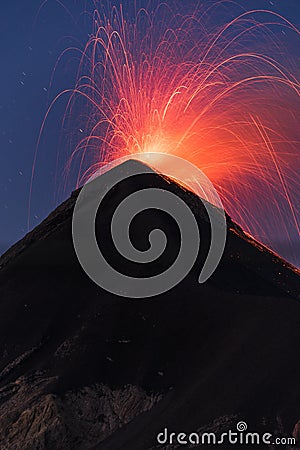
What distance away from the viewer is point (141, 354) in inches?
1409

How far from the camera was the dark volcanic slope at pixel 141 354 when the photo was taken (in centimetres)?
2953

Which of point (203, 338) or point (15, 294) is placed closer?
point (203, 338)

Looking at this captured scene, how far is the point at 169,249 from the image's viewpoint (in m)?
45.5

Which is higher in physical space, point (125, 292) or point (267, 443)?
point (125, 292)

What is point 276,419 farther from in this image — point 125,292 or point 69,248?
point 69,248

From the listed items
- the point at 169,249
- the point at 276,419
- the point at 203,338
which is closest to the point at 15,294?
the point at 169,249

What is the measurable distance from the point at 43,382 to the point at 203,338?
34.6 ft

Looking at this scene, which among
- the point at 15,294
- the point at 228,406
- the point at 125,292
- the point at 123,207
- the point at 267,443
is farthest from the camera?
the point at 123,207

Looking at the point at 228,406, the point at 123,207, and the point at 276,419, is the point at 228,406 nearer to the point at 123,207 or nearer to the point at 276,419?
the point at 276,419

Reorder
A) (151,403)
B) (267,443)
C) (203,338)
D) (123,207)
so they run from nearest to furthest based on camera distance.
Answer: (267,443) < (151,403) < (203,338) < (123,207)

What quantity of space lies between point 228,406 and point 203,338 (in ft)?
22.9

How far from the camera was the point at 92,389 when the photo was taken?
112ft

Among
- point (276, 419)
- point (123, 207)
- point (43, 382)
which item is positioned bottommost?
point (276, 419)

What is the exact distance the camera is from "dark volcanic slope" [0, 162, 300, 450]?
2953cm
